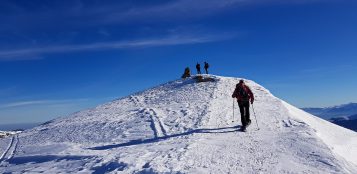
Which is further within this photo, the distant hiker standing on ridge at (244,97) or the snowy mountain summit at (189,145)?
the distant hiker standing on ridge at (244,97)

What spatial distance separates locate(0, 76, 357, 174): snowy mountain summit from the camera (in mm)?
14164

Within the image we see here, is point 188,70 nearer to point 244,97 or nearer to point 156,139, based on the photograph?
point 244,97

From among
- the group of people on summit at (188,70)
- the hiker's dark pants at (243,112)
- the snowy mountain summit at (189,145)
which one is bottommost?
the snowy mountain summit at (189,145)

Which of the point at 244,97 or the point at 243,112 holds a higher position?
the point at 244,97

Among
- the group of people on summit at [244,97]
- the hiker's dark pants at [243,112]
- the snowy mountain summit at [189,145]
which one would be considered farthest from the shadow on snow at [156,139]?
the group of people on summit at [244,97]

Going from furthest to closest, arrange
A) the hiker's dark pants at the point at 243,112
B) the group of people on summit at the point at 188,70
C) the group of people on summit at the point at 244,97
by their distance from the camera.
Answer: the group of people on summit at the point at 188,70
the group of people on summit at the point at 244,97
the hiker's dark pants at the point at 243,112

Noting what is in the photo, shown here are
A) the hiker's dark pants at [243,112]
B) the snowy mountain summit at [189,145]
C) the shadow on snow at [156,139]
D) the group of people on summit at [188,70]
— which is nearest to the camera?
the snowy mountain summit at [189,145]

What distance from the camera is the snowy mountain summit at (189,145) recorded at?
14.2 metres

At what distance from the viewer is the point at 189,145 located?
1694 centimetres

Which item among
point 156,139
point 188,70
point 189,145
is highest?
point 188,70

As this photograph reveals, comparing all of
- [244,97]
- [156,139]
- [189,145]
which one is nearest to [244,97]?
[244,97]

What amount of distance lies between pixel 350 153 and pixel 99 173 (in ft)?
38.1

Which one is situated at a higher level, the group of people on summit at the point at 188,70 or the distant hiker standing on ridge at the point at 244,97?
the group of people on summit at the point at 188,70

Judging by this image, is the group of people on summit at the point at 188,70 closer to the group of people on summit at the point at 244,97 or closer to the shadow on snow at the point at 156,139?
the group of people on summit at the point at 244,97
